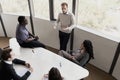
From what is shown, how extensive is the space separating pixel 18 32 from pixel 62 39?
107cm

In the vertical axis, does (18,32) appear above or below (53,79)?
above

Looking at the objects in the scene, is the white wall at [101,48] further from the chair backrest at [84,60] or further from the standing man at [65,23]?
the chair backrest at [84,60]

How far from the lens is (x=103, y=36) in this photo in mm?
3207

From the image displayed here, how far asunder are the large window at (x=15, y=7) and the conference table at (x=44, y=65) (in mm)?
1685

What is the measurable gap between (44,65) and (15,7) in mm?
2529

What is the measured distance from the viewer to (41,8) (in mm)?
4086

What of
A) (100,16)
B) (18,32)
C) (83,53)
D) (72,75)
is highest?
(100,16)

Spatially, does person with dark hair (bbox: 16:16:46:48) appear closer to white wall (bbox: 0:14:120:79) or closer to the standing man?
the standing man

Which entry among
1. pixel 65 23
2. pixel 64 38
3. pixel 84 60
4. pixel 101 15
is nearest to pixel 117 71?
pixel 84 60

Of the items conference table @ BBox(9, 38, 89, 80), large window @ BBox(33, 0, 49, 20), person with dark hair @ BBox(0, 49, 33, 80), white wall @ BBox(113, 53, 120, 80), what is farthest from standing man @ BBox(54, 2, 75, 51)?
person with dark hair @ BBox(0, 49, 33, 80)

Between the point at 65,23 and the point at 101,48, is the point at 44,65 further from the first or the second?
the point at 101,48

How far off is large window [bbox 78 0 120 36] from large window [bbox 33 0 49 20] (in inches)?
36.8

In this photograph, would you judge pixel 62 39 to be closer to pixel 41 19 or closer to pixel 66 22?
pixel 66 22

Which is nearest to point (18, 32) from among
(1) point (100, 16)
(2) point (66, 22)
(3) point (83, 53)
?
(2) point (66, 22)
